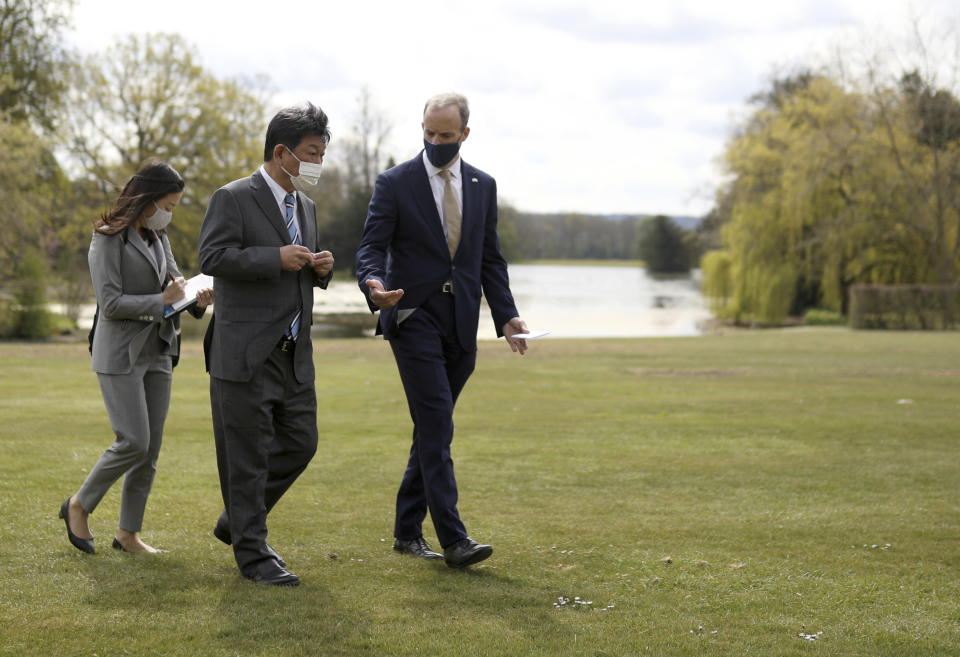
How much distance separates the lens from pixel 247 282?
530 centimetres

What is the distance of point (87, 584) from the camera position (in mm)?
5195

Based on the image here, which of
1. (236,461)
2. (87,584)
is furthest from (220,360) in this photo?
(87,584)

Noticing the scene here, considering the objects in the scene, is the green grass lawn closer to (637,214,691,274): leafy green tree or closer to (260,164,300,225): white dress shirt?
(260,164,300,225): white dress shirt

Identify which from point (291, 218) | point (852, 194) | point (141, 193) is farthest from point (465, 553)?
point (852, 194)

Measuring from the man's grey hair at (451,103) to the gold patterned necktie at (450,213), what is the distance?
0.30 metres

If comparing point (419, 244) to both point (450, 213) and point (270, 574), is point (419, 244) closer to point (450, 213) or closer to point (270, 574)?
point (450, 213)

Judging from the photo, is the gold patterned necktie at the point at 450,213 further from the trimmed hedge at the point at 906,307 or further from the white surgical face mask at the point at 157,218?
the trimmed hedge at the point at 906,307

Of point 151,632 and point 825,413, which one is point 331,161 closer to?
point 825,413

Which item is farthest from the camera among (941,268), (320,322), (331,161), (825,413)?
(331,161)

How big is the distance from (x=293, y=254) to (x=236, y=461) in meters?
1.02

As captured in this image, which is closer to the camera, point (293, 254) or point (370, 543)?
point (293, 254)

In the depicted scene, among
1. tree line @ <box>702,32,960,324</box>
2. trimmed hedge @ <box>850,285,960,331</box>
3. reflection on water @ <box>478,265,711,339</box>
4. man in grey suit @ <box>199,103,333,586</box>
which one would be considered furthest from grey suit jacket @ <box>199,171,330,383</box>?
tree line @ <box>702,32,960,324</box>

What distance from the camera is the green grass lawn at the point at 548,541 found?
179 inches

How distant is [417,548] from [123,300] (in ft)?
6.54
